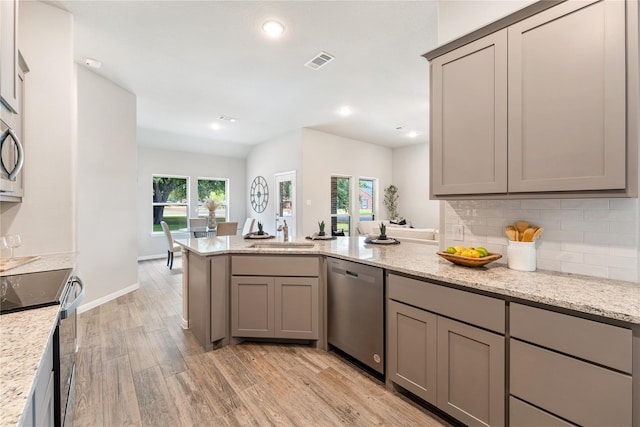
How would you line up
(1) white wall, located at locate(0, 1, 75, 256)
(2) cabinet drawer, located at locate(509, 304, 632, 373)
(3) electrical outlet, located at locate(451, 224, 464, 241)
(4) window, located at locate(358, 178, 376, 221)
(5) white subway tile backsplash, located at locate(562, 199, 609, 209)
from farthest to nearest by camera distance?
(4) window, located at locate(358, 178, 376, 221) < (1) white wall, located at locate(0, 1, 75, 256) < (3) electrical outlet, located at locate(451, 224, 464, 241) < (5) white subway tile backsplash, located at locate(562, 199, 609, 209) < (2) cabinet drawer, located at locate(509, 304, 632, 373)

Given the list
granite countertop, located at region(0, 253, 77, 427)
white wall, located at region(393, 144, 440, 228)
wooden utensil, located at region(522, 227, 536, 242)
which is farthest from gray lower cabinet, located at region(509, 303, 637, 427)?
white wall, located at region(393, 144, 440, 228)

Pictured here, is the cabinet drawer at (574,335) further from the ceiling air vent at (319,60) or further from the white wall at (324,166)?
the white wall at (324,166)

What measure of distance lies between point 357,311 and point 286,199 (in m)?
4.79

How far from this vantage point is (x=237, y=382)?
2076mm

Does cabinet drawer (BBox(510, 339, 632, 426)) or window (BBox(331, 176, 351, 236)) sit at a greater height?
window (BBox(331, 176, 351, 236))

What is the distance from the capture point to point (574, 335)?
1.19 m

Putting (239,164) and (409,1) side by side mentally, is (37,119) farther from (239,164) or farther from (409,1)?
(239,164)

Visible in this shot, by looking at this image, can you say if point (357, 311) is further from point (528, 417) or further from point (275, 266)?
point (528, 417)

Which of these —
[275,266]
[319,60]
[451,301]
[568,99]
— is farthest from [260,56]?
[451,301]

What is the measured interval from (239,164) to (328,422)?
7368 mm

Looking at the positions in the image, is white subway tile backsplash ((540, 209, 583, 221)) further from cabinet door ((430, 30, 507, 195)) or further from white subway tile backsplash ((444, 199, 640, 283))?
cabinet door ((430, 30, 507, 195))

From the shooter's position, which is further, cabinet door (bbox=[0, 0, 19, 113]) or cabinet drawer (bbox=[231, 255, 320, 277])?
cabinet drawer (bbox=[231, 255, 320, 277])

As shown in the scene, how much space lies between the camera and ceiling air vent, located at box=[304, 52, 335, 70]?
319 centimetres

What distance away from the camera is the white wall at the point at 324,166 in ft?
20.4
